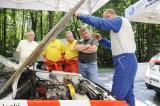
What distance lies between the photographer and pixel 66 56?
8.61 metres

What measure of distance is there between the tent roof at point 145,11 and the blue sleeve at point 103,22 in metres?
7.44

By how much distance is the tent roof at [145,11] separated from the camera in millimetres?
14273

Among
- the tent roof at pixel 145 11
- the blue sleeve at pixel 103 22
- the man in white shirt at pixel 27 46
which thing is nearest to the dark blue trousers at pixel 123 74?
the blue sleeve at pixel 103 22

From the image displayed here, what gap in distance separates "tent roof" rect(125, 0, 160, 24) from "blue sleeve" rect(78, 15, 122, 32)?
7.44 metres

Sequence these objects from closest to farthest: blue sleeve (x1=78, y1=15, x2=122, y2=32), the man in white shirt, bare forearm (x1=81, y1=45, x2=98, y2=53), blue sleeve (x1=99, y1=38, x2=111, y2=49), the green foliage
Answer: blue sleeve (x1=78, y1=15, x2=122, y2=32)
blue sleeve (x1=99, y1=38, x2=111, y2=49)
bare forearm (x1=81, y1=45, x2=98, y2=53)
the man in white shirt
the green foliage

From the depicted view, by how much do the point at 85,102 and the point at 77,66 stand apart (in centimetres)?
480

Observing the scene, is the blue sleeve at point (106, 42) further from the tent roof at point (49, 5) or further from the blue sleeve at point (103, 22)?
the tent roof at point (49, 5)

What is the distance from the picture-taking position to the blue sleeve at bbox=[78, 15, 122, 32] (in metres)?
5.64

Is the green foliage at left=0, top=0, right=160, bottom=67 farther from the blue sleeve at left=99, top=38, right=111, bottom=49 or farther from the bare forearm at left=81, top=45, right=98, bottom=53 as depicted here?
the blue sleeve at left=99, top=38, right=111, bottom=49

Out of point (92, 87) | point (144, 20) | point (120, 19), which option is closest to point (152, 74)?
point (120, 19)

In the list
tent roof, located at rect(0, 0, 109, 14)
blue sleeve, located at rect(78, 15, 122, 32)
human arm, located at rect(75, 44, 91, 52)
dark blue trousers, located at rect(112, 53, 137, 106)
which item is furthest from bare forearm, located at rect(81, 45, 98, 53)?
tent roof, located at rect(0, 0, 109, 14)

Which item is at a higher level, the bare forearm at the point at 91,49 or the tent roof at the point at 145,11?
the tent roof at the point at 145,11

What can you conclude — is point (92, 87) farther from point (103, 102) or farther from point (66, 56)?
point (66, 56)

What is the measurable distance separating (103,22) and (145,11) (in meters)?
10.1
